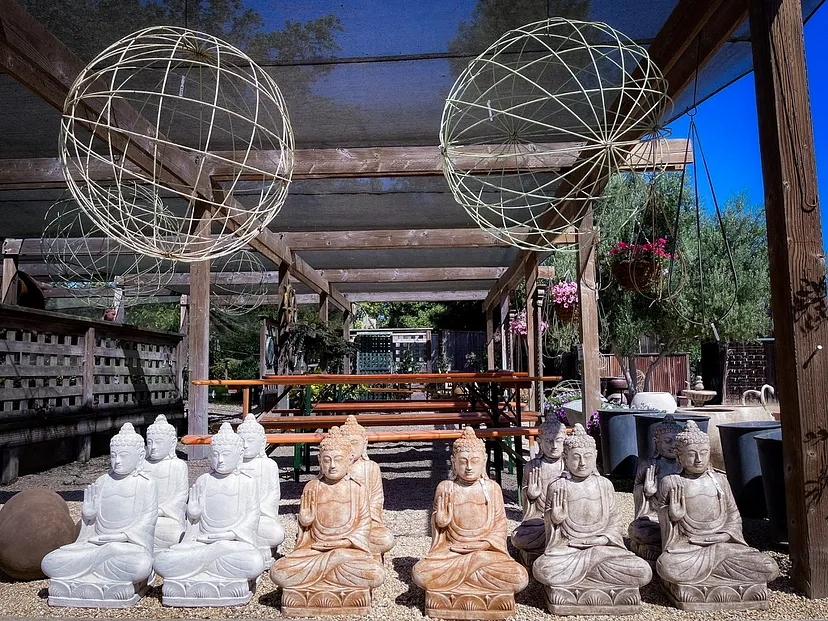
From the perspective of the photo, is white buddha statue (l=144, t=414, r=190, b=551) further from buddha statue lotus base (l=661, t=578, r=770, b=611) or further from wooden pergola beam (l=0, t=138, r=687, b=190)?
wooden pergola beam (l=0, t=138, r=687, b=190)

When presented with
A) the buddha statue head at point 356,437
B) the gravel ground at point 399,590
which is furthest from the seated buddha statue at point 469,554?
the buddha statue head at point 356,437

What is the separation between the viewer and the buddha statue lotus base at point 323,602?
9.25 ft

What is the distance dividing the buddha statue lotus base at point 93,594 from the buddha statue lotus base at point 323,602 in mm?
744

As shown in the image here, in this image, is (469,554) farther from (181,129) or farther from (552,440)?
(181,129)

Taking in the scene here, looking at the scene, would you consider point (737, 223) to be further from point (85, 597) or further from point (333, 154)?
point (85, 597)

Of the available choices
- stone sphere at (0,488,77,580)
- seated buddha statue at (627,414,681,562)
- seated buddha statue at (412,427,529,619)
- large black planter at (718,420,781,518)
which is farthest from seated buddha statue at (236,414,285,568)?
large black planter at (718,420,781,518)

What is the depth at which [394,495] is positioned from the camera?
5703 mm

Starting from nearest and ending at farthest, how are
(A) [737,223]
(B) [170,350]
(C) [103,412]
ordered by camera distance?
(C) [103,412]
(B) [170,350]
(A) [737,223]

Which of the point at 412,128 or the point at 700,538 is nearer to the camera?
the point at 700,538

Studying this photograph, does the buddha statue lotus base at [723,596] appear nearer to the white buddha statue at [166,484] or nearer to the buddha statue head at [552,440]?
the buddha statue head at [552,440]

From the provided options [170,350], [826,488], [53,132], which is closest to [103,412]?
[170,350]

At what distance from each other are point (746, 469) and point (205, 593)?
368 centimetres

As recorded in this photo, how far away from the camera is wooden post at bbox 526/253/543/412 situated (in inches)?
372

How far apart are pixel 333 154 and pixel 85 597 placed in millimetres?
4205
